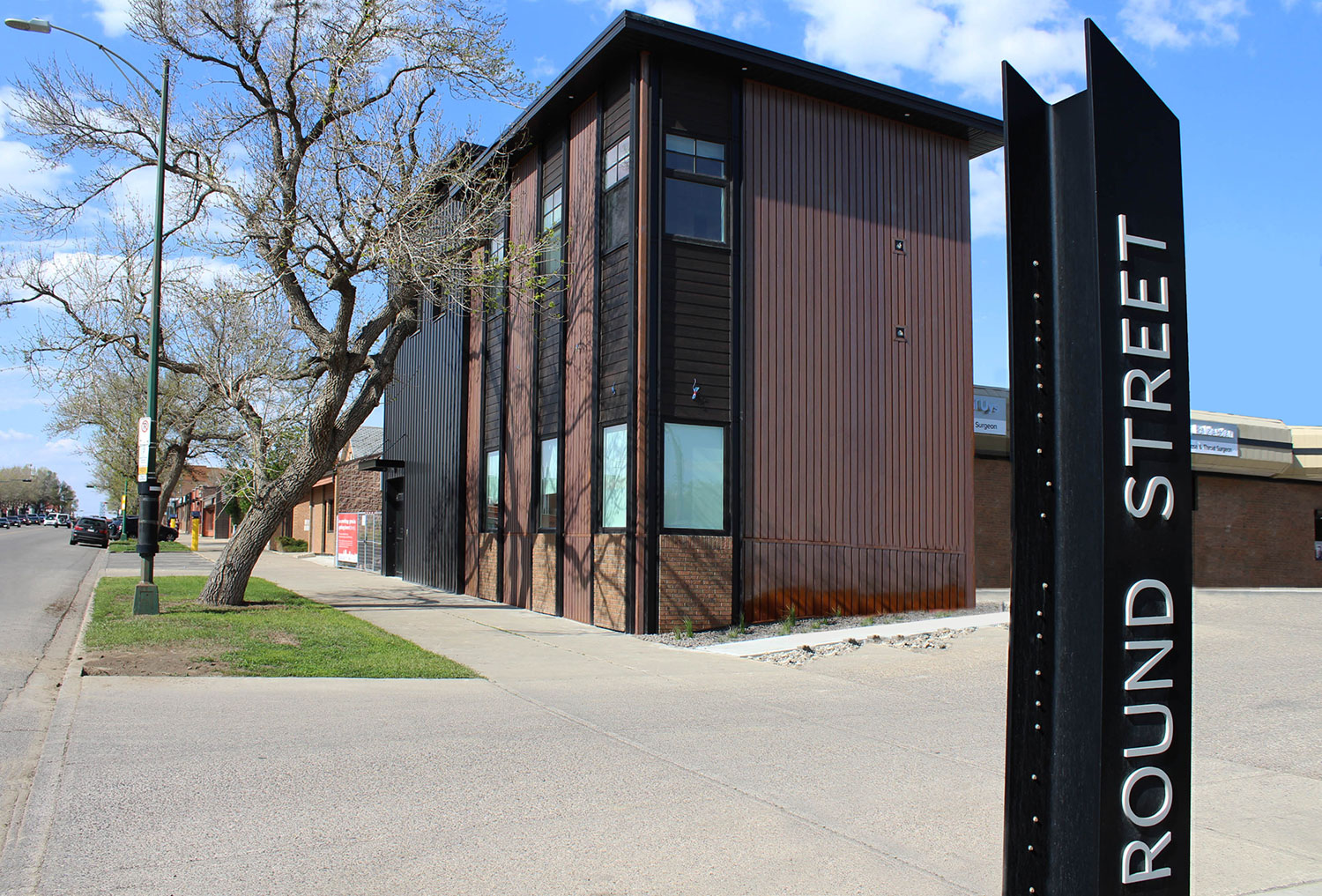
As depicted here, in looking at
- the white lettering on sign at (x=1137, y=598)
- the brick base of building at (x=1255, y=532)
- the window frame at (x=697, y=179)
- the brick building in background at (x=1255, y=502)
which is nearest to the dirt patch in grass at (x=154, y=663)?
the window frame at (x=697, y=179)

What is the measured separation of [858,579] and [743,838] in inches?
461

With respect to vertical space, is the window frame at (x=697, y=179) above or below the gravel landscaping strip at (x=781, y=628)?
above

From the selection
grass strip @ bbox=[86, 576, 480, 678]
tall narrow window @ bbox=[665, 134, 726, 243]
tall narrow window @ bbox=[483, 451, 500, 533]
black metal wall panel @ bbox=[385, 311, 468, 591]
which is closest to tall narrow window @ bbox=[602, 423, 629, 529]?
tall narrow window @ bbox=[665, 134, 726, 243]

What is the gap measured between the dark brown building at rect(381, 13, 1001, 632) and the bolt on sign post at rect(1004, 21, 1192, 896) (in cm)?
1176

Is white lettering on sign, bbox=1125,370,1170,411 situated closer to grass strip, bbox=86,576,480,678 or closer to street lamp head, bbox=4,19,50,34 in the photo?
grass strip, bbox=86,576,480,678

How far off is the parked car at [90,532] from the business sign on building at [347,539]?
21814 mm

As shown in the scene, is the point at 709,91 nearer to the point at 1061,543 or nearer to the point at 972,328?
the point at 972,328

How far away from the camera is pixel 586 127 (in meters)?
17.2

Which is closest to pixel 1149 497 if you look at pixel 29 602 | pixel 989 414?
pixel 29 602

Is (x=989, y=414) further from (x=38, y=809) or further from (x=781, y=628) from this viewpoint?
(x=38, y=809)

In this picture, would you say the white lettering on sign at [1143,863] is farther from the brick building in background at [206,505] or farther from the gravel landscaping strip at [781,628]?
the brick building in background at [206,505]

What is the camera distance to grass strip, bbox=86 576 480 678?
10844 millimetres

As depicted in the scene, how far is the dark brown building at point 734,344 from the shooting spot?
15.2 metres

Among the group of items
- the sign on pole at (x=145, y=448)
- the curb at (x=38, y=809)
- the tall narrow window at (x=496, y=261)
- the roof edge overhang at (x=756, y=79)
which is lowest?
the curb at (x=38, y=809)
